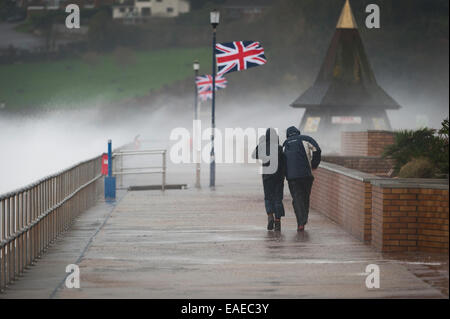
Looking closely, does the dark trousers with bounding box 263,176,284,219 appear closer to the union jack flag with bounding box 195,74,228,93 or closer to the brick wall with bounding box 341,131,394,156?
the brick wall with bounding box 341,131,394,156

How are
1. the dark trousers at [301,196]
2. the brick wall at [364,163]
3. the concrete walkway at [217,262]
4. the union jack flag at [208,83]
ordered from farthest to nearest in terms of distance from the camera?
the union jack flag at [208,83] < the brick wall at [364,163] < the dark trousers at [301,196] < the concrete walkway at [217,262]

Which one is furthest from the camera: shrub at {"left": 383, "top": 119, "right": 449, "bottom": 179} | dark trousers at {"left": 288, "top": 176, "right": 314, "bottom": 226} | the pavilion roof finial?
the pavilion roof finial

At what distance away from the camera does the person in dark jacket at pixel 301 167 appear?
14.9 metres

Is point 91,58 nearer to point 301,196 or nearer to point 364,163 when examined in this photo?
point 364,163

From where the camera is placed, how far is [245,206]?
66.5 feet

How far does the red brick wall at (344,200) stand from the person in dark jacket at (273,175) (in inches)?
46.9

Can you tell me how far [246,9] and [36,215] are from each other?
444 ft

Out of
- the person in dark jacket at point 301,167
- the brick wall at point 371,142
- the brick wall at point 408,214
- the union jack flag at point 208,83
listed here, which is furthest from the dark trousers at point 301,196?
the union jack flag at point 208,83

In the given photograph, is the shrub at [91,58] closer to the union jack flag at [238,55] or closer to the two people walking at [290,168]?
the union jack flag at [238,55]

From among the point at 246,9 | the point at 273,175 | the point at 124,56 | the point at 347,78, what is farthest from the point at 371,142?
the point at 124,56

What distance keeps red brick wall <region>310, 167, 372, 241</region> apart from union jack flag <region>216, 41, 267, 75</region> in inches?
324

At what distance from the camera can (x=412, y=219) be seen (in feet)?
39.8

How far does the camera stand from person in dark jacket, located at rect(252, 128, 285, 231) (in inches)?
594

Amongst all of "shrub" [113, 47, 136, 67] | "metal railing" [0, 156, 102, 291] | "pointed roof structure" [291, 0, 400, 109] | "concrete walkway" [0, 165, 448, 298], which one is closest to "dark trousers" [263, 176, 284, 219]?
"concrete walkway" [0, 165, 448, 298]
